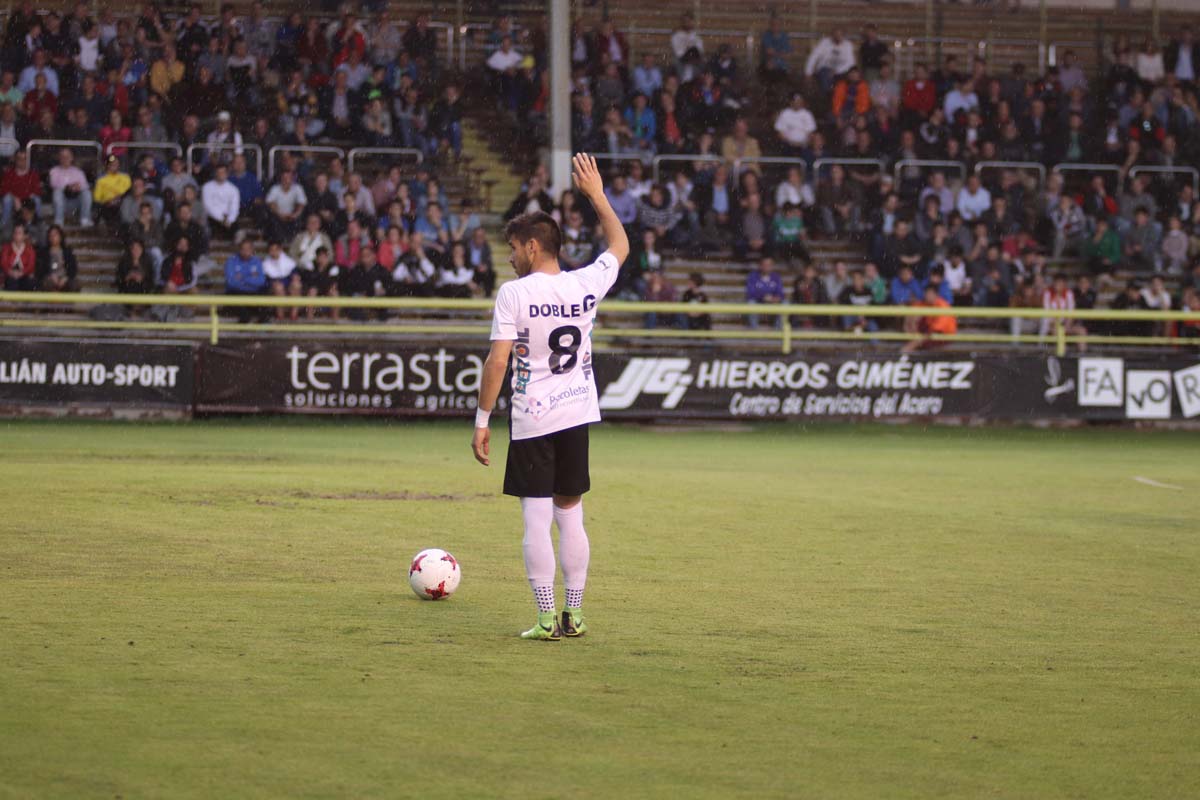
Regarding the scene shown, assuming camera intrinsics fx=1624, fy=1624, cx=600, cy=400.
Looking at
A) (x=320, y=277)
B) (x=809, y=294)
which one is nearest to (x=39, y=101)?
(x=320, y=277)

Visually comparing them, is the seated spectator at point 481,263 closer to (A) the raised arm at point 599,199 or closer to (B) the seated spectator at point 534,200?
(B) the seated spectator at point 534,200

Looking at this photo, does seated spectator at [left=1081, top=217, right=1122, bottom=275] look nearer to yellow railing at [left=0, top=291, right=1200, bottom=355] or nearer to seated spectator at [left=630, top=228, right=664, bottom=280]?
yellow railing at [left=0, top=291, right=1200, bottom=355]

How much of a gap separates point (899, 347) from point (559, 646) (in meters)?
15.7

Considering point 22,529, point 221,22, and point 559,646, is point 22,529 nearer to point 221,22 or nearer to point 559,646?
point 559,646

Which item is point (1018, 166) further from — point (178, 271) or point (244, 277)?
point (178, 271)

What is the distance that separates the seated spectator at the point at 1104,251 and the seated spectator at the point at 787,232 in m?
4.94

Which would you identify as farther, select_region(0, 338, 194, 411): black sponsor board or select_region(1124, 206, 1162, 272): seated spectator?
select_region(1124, 206, 1162, 272): seated spectator

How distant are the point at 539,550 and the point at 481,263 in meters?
15.8

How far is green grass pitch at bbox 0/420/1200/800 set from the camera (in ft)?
17.5

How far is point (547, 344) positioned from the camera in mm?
7492

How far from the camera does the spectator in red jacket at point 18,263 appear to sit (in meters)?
21.3

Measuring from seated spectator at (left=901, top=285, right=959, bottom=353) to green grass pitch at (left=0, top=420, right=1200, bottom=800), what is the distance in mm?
7735

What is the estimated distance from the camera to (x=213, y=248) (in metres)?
23.7

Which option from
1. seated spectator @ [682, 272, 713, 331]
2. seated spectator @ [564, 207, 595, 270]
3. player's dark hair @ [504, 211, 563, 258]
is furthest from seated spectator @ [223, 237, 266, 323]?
player's dark hair @ [504, 211, 563, 258]
